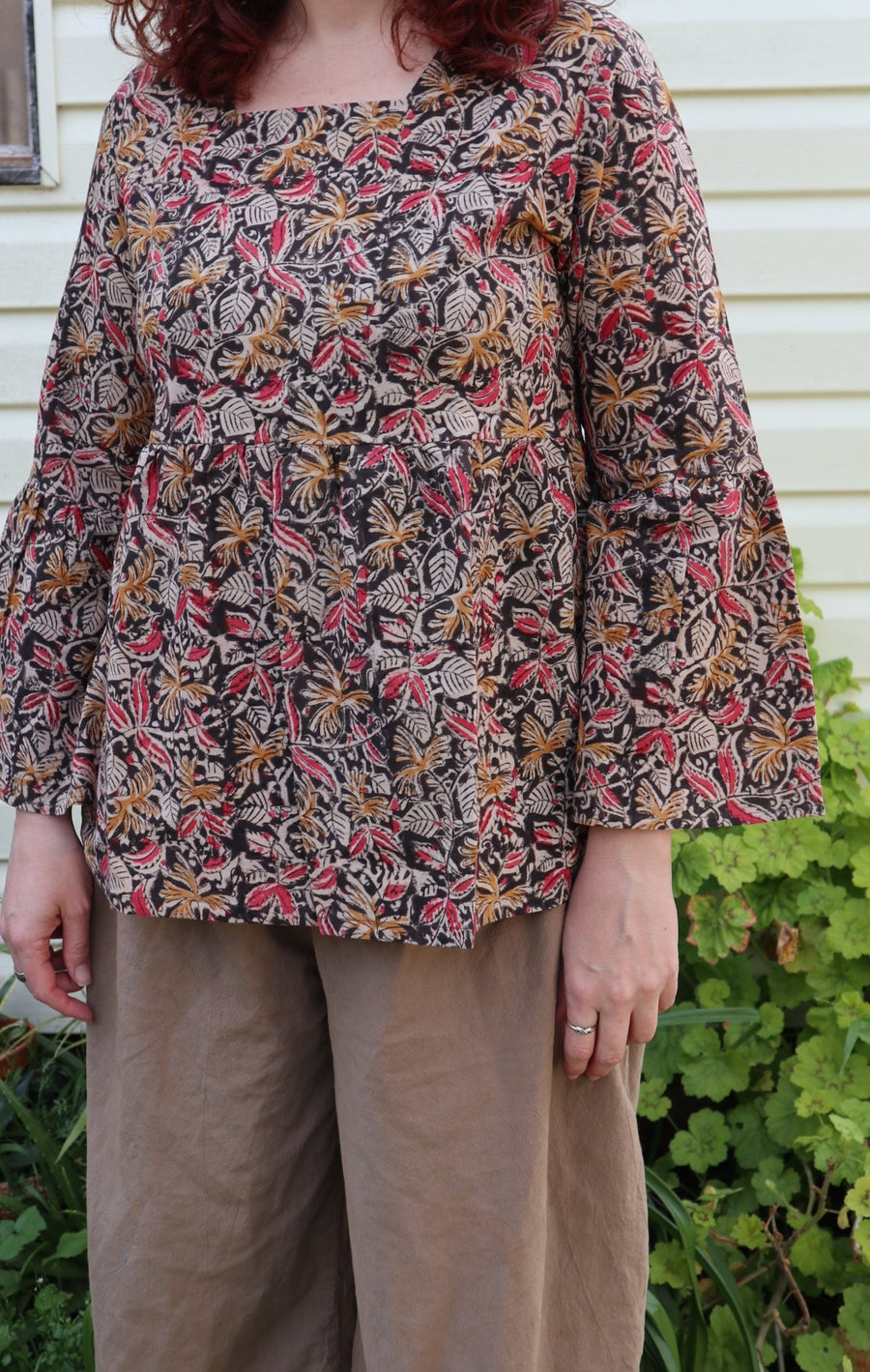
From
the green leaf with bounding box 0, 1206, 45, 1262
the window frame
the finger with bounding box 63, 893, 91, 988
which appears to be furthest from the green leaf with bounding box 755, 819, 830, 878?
the window frame

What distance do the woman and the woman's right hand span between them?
0.05m

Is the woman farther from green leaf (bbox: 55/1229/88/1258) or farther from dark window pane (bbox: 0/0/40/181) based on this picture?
dark window pane (bbox: 0/0/40/181)

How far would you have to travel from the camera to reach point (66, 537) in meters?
1.24

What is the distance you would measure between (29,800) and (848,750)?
5.37 ft

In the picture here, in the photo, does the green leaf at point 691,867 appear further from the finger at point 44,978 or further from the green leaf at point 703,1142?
the finger at point 44,978

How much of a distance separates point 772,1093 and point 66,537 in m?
1.63

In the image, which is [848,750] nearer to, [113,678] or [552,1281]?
[552,1281]

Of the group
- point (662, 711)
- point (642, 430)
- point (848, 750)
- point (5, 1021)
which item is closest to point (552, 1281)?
point (662, 711)

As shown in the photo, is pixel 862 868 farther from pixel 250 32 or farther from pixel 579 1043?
pixel 250 32

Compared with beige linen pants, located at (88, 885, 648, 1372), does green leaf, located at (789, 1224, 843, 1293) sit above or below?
below

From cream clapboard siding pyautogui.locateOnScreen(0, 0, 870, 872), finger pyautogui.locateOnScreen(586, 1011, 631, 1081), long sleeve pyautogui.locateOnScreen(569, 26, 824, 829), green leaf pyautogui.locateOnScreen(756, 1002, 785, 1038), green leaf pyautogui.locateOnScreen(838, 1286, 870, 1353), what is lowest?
green leaf pyautogui.locateOnScreen(838, 1286, 870, 1353)

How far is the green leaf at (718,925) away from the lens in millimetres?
2096

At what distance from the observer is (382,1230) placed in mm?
1109

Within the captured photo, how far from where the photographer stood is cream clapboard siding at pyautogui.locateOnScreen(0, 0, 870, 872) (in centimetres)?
222
